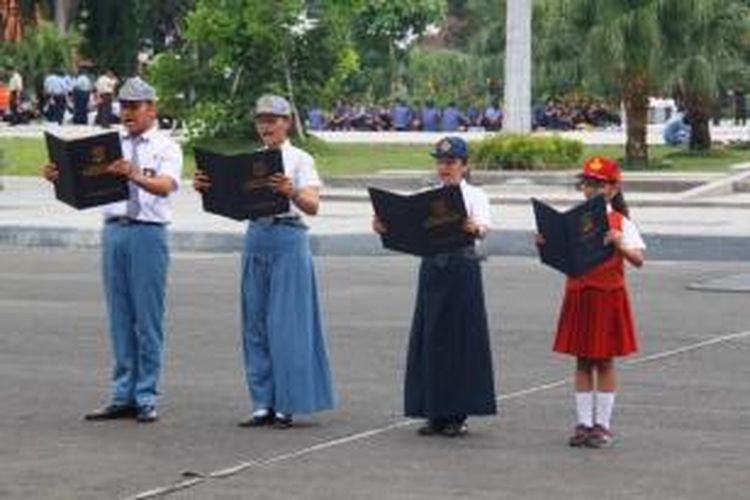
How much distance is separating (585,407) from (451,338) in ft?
2.79

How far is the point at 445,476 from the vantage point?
11203mm

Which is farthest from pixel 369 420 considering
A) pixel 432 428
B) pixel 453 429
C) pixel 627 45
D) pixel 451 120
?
pixel 451 120

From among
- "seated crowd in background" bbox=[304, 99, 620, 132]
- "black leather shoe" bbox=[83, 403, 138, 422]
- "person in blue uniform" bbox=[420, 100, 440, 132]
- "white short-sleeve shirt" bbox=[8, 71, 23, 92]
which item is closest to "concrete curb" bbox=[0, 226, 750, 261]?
"black leather shoe" bbox=[83, 403, 138, 422]

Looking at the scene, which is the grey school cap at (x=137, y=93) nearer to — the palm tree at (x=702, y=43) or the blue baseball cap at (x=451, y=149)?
the blue baseball cap at (x=451, y=149)

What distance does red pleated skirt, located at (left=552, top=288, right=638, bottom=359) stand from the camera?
39.4 feet

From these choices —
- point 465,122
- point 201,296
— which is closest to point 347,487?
point 201,296

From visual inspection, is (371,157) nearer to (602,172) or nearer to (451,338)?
Result: (451,338)

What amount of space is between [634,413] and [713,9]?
3016 cm

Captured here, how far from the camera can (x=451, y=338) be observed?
12461 millimetres

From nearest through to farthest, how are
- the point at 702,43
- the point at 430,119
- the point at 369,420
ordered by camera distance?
the point at 369,420
the point at 702,43
the point at 430,119

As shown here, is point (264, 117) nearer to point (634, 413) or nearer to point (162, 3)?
point (634, 413)

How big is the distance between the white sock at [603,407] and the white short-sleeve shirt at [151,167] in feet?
8.81

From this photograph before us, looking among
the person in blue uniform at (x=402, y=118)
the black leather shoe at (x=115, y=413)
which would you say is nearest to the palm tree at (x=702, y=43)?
the person in blue uniform at (x=402, y=118)

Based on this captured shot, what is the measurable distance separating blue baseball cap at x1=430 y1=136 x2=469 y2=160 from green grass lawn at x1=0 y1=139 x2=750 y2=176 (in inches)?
1026
